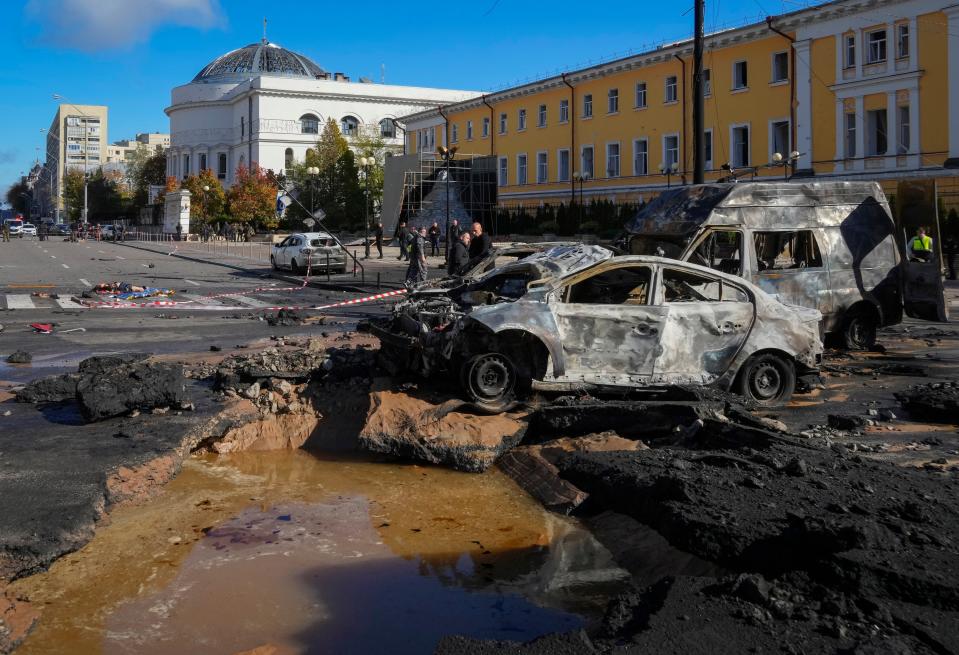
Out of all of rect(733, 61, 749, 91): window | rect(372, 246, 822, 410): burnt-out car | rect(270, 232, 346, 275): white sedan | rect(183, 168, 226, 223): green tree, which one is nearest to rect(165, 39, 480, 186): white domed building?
rect(183, 168, 226, 223): green tree

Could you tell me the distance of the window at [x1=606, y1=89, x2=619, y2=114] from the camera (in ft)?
175

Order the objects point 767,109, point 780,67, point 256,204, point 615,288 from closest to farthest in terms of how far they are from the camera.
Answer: point 615,288 → point 780,67 → point 767,109 → point 256,204

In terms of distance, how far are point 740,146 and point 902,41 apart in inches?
386

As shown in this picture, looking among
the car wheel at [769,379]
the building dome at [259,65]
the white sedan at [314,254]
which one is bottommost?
the car wheel at [769,379]

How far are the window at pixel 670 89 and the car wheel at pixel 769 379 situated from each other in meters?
43.0

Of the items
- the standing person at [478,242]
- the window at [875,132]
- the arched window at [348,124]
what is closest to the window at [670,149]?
the window at [875,132]

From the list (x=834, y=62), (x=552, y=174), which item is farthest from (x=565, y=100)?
(x=834, y=62)

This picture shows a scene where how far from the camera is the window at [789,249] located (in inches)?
493

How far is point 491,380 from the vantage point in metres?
8.11

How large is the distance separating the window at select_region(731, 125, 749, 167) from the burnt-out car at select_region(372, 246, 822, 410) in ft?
129

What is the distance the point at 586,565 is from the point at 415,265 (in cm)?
1929

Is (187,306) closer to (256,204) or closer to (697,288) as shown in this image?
(697,288)

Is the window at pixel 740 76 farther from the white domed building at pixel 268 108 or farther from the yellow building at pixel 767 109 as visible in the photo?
the white domed building at pixel 268 108

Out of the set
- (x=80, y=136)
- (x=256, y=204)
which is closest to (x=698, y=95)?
(x=256, y=204)
